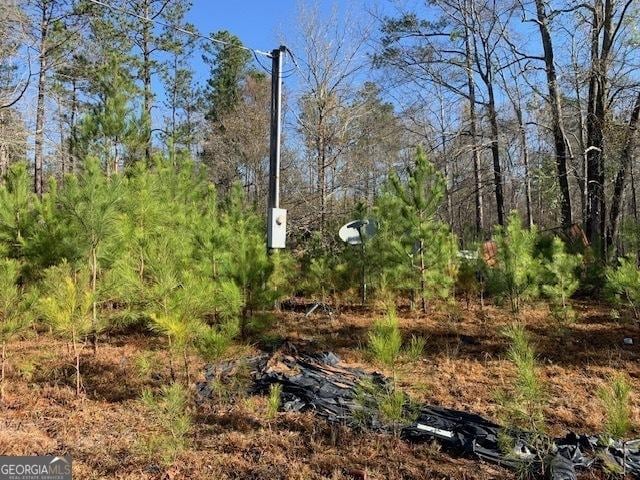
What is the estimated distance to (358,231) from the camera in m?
7.98

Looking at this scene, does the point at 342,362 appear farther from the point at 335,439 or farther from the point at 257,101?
the point at 257,101

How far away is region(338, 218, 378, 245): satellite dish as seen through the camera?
26.0ft

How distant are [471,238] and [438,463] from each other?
686 cm

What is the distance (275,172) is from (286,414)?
281 centimetres

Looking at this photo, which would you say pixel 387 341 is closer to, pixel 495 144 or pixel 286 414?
pixel 286 414

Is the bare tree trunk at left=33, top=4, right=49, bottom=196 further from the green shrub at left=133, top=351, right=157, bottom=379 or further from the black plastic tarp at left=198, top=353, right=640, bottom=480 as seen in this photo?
the black plastic tarp at left=198, top=353, right=640, bottom=480

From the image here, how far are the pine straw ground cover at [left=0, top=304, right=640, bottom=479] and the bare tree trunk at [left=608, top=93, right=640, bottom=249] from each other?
3764mm

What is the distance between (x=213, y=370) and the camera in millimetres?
4367

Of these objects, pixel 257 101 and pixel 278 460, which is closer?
pixel 278 460

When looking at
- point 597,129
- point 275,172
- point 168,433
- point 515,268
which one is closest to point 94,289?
point 168,433

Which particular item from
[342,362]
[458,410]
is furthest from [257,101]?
[458,410]

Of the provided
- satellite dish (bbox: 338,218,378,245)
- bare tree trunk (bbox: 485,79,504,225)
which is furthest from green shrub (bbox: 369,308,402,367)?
bare tree trunk (bbox: 485,79,504,225)

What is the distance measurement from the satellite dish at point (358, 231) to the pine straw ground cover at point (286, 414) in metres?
1.78

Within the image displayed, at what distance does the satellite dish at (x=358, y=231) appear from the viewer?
26.0 feet
